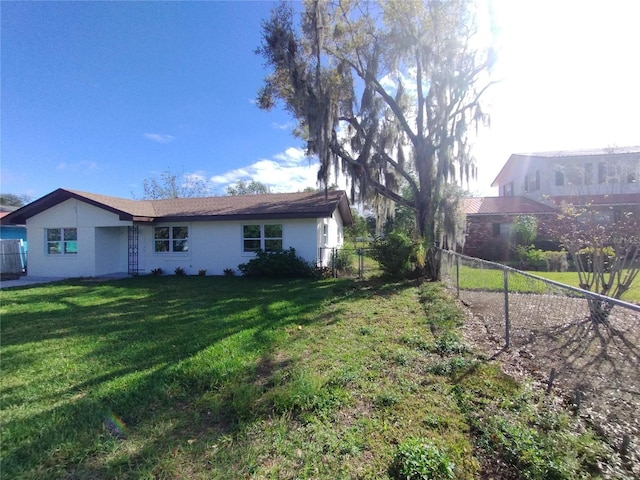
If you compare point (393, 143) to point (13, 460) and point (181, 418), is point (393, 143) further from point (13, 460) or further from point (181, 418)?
point (13, 460)

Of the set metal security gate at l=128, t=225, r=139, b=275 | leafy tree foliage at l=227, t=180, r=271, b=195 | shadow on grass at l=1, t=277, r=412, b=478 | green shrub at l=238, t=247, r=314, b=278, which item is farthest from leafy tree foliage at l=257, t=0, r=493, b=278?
leafy tree foliage at l=227, t=180, r=271, b=195

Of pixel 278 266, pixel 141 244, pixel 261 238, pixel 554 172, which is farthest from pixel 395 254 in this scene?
pixel 554 172

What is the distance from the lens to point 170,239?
14023 mm

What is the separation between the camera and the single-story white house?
41.8 ft

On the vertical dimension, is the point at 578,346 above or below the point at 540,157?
below

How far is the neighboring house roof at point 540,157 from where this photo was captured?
710 inches

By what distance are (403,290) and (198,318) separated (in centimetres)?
561

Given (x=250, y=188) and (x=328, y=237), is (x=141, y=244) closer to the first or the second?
(x=328, y=237)

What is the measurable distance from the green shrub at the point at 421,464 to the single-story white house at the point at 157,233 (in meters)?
10.2

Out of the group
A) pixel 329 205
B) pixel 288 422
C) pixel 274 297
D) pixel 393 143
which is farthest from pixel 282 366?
pixel 393 143

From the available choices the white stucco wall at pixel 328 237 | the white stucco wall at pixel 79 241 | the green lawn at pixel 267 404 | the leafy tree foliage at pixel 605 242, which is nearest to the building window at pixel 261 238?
the white stucco wall at pixel 328 237

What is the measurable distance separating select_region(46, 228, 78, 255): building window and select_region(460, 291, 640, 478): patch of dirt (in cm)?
1522

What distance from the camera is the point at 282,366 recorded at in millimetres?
3990

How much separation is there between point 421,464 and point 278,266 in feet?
33.1
